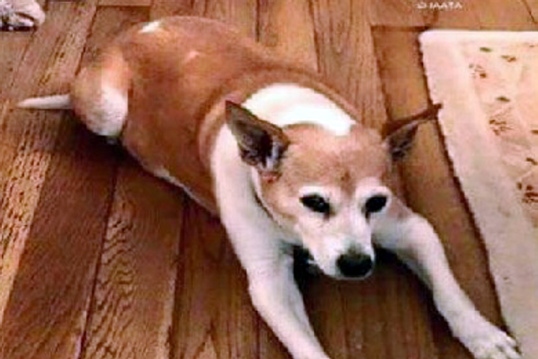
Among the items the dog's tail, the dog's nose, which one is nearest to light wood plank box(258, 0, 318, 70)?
the dog's tail

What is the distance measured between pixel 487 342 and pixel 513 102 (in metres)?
0.85

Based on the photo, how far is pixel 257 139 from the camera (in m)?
1.61

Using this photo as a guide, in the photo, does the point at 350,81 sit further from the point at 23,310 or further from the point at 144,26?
the point at 23,310

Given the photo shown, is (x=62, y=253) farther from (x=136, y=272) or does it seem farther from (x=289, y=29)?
(x=289, y=29)

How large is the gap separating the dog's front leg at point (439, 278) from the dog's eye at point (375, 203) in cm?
→ 11

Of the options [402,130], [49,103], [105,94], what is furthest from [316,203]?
[49,103]

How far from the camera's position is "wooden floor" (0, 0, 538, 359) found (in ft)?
5.54

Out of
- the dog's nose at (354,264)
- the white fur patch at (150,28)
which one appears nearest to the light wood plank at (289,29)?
the white fur patch at (150,28)

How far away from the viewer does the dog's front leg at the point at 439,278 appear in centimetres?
161

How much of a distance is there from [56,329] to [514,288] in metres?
0.77

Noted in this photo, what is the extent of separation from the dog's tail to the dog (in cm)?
40

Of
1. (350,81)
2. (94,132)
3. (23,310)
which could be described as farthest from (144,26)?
(23,310)

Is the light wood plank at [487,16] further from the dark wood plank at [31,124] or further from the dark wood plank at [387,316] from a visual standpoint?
the dark wood plank at [387,316]

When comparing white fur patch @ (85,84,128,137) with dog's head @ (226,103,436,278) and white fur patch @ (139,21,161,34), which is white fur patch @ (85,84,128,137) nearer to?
white fur patch @ (139,21,161,34)
